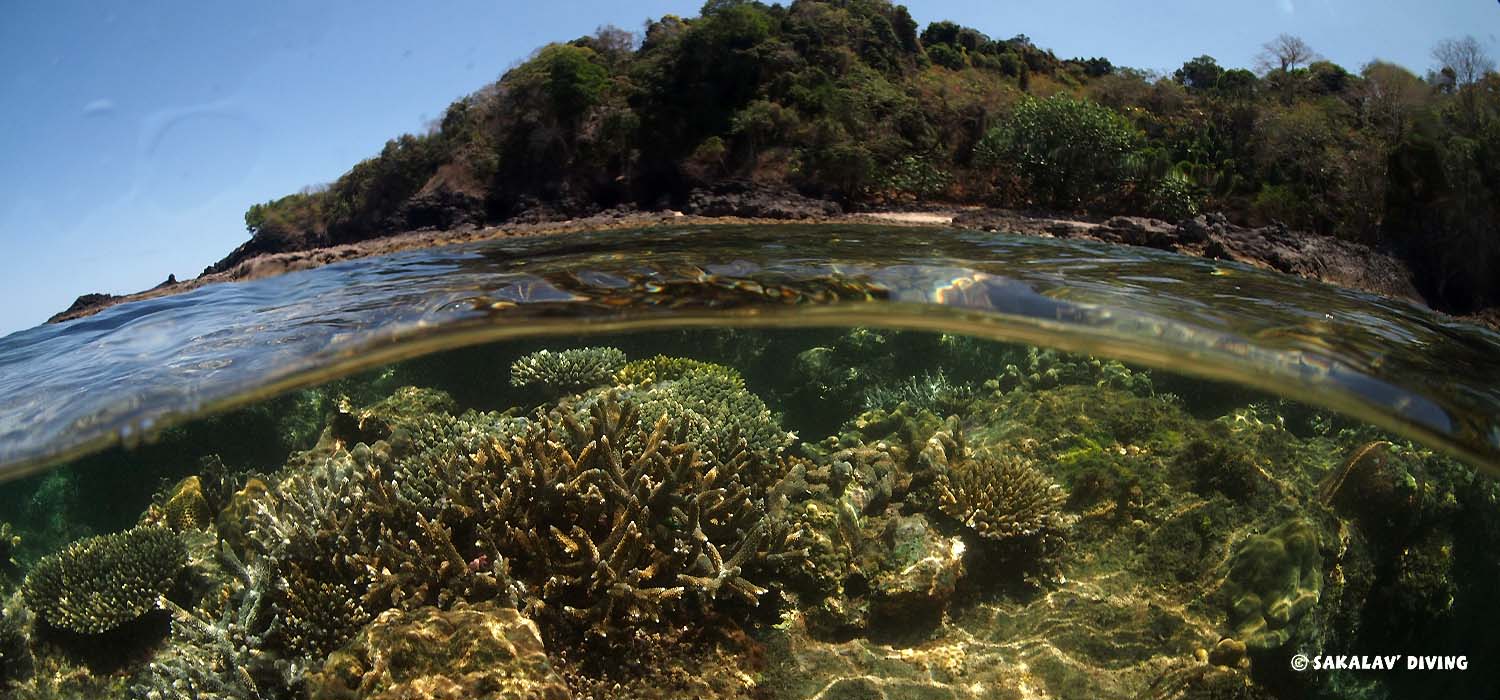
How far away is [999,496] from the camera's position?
6.59m

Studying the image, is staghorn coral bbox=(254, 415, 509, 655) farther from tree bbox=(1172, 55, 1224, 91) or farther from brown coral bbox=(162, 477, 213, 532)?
tree bbox=(1172, 55, 1224, 91)

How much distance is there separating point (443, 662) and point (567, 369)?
17.6 ft

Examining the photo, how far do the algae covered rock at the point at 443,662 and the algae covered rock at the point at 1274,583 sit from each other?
537 cm

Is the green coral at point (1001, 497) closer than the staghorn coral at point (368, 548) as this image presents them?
No

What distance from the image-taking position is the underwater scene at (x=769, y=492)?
5.29 meters

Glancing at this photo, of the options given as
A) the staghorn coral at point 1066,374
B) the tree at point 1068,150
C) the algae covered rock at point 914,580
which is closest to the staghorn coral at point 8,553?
the algae covered rock at point 914,580

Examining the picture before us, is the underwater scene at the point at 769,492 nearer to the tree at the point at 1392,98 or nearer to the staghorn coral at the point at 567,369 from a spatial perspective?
the staghorn coral at the point at 567,369

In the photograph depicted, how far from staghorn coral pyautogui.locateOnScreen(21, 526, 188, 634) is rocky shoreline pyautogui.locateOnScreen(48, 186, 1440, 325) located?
10051mm

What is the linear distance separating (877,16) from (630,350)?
1371 inches

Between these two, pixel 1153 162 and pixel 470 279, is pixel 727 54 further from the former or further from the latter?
pixel 470 279

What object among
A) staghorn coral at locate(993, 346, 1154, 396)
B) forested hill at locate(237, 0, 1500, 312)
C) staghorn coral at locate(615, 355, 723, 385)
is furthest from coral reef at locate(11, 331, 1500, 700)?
forested hill at locate(237, 0, 1500, 312)

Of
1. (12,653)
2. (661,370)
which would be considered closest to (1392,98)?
(661,370)

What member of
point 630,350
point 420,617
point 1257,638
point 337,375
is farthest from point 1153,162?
point 420,617

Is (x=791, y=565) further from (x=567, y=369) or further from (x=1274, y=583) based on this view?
(x=567, y=369)
